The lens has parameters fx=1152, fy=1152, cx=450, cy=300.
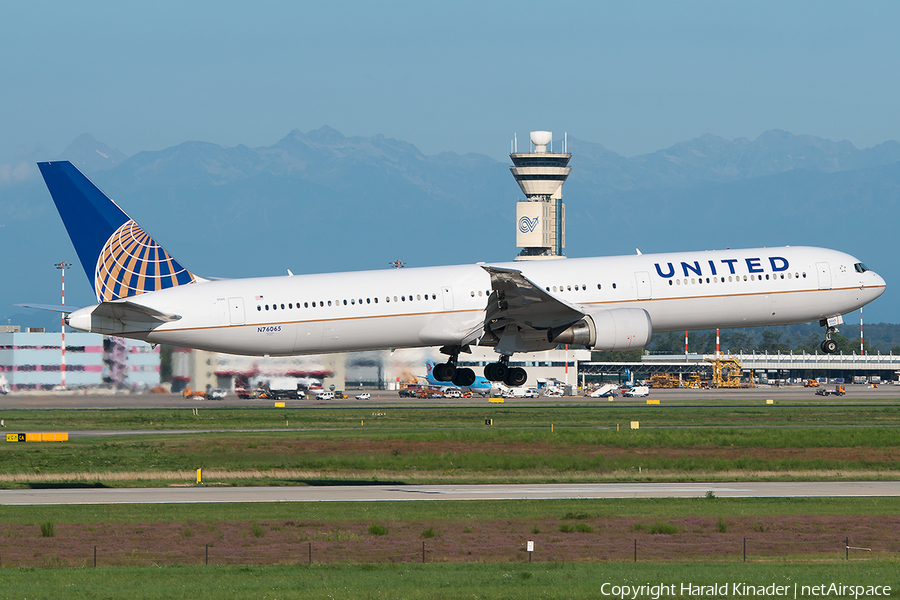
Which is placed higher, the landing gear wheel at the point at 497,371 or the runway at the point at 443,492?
the landing gear wheel at the point at 497,371

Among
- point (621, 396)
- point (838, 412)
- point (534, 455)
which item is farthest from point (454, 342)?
point (621, 396)

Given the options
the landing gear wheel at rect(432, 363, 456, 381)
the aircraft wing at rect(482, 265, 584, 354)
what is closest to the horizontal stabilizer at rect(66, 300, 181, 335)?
the landing gear wheel at rect(432, 363, 456, 381)

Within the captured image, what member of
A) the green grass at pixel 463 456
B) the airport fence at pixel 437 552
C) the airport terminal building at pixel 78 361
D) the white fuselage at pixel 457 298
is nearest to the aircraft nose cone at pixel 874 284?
the white fuselage at pixel 457 298

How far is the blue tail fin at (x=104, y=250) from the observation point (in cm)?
4975

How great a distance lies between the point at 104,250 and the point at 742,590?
35464 millimetres

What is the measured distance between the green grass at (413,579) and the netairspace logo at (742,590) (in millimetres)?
186

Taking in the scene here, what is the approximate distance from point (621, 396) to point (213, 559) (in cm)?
9726

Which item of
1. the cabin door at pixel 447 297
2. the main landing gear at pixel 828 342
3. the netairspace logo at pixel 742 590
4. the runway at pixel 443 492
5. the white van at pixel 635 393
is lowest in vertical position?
the netairspace logo at pixel 742 590

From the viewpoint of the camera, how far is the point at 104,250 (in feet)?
164

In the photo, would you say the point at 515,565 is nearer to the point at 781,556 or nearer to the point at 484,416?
the point at 781,556

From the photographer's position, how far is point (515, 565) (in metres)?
25.7

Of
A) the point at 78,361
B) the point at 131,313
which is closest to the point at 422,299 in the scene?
the point at 131,313

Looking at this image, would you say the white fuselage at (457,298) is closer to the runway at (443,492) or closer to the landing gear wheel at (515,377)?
the landing gear wheel at (515,377)

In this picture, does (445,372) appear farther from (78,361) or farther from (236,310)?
(78,361)
